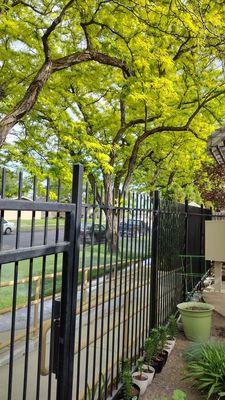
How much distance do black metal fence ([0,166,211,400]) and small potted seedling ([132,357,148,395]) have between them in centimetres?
17

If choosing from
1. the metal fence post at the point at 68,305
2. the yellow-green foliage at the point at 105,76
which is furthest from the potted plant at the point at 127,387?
the yellow-green foliage at the point at 105,76

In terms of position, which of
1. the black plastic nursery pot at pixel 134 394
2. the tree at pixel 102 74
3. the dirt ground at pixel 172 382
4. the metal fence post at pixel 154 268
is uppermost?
the tree at pixel 102 74

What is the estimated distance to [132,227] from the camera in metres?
4.12

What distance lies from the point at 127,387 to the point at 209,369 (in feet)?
3.53

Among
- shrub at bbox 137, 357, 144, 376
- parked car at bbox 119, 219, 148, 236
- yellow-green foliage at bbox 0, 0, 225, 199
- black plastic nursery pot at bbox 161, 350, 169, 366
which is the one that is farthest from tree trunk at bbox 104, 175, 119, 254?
yellow-green foliage at bbox 0, 0, 225, 199

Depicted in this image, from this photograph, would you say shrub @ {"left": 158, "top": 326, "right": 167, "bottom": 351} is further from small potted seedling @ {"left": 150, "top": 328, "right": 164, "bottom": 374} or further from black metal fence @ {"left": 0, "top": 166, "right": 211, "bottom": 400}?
black metal fence @ {"left": 0, "top": 166, "right": 211, "bottom": 400}

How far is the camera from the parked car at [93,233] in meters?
2.95

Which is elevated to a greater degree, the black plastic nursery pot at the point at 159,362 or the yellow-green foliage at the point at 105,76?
the yellow-green foliage at the point at 105,76

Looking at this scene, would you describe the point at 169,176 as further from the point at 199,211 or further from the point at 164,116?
the point at 199,211

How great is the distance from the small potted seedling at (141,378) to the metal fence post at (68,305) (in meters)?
1.55

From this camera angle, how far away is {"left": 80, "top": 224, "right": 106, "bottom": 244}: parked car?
9.69ft

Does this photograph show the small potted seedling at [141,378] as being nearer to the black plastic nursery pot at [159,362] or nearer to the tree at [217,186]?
the black plastic nursery pot at [159,362]

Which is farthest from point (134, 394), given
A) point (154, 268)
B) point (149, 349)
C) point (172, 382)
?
point (154, 268)

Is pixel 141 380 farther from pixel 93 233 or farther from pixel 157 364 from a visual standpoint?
pixel 93 233
